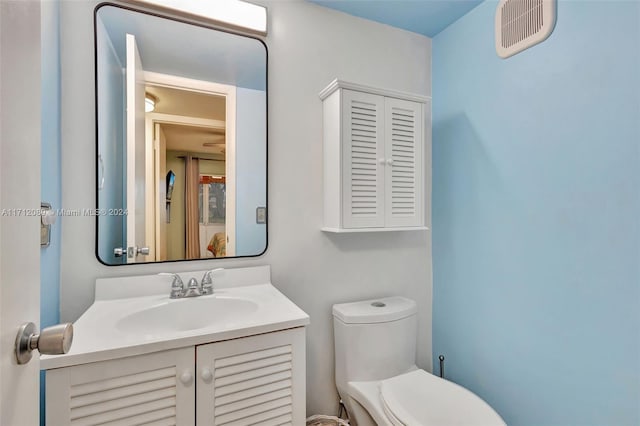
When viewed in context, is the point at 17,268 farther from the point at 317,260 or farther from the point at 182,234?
the point at 317,260

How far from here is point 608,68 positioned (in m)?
1.11

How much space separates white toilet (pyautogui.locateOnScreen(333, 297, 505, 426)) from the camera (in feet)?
3.93

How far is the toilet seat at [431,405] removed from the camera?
113 centimetres

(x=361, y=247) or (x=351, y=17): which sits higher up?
(x=351, y=17)

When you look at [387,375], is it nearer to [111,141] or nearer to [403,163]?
[403,163]

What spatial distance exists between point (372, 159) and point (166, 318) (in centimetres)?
110

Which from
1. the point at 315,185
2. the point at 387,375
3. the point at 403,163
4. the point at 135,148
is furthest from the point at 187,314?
the point at 403,163

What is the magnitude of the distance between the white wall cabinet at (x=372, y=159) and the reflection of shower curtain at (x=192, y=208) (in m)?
0.59

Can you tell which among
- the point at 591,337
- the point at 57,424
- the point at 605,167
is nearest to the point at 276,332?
the point at 57,424

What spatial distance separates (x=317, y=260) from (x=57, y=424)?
42.3 inches

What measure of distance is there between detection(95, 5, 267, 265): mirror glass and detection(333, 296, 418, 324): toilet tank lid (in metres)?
0.51

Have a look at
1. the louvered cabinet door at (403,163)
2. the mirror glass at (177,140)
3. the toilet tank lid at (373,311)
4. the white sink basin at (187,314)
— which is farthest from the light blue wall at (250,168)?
the louvered cabinet door at (403,163)

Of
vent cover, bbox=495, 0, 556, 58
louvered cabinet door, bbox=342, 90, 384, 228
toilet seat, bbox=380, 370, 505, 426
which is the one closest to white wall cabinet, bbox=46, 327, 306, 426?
toilet seat, bbox=380, 370, 505, 426

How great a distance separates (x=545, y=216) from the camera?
1.31m
